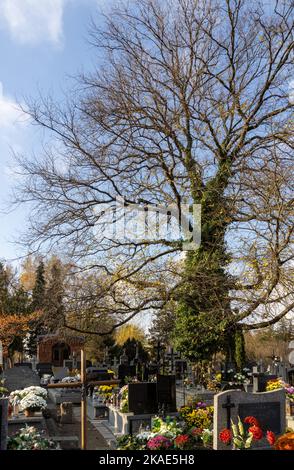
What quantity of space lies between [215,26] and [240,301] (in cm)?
1016

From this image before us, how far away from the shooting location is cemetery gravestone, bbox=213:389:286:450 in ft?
25.8

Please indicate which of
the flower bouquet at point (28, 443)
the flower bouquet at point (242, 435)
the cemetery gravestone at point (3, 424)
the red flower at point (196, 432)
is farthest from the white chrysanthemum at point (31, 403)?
the flower bouquet at point (242, 435)

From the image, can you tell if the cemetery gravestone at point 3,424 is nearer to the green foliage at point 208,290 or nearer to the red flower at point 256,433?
the red flower at point 256,433

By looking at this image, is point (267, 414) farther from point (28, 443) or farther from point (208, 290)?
point (208, 290)

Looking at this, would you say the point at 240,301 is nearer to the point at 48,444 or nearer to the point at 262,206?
the point at 262,206

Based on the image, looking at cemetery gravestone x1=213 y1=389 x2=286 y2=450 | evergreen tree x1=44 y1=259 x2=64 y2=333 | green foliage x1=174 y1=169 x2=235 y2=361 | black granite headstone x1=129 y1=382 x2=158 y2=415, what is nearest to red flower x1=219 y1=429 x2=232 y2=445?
cemetery gravestone x1=213 y1=389 x2=286 y2=450

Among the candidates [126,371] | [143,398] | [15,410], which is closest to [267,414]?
[143,398]

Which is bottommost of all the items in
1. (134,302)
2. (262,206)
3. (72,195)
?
(134,302)

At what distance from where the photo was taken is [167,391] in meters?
12.1

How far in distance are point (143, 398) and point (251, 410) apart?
4.57 meters

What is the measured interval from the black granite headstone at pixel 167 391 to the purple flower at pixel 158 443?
3973mm

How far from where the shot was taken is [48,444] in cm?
769

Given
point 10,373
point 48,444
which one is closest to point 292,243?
point 48,444
